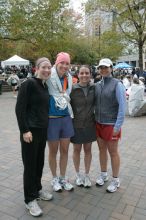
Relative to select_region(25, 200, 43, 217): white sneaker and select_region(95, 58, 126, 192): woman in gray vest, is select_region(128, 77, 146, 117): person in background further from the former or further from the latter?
select_region(25, 200, 43, 217): white sneaker

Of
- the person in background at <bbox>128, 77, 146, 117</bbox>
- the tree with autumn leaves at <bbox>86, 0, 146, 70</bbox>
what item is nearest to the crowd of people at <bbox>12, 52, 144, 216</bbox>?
the person in background at <bbox>128, 77, 146, 117</bbox>

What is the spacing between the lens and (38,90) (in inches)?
136

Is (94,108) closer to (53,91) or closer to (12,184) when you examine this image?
(53,91)

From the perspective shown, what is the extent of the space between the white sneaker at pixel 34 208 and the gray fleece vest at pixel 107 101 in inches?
56.1

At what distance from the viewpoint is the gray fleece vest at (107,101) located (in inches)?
158

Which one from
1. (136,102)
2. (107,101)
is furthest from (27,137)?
(136,102)

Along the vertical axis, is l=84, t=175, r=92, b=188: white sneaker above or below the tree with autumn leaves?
below

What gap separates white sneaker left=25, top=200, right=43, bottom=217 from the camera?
3504mm

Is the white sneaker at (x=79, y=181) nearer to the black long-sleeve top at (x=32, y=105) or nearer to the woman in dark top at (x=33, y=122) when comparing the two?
the woman in dark top at (x=33, y=122)

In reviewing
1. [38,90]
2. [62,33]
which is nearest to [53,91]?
[38,90]

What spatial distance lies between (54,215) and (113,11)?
23328 millimetres

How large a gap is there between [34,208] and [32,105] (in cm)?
126

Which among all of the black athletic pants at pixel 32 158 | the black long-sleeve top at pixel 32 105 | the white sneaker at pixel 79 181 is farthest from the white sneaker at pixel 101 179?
the black long-sleeve top at pixel 32 105

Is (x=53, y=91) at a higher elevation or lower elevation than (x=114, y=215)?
higher
